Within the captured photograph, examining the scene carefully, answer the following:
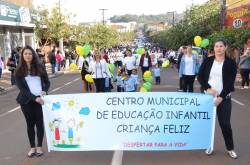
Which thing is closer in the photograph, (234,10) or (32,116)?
(32,116)

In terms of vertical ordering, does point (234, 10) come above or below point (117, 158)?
above

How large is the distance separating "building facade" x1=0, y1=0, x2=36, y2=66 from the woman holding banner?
26233 mm

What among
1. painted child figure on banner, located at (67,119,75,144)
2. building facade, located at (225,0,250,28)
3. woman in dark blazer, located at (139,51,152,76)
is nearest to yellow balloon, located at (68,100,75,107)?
painted child figure on banner, located at (67,119,75,144)

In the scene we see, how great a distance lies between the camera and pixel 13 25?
34250 mm

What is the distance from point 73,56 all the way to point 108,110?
36.6m

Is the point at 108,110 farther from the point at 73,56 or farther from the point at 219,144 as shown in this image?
the point at 73,56

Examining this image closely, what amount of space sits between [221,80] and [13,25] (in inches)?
1168

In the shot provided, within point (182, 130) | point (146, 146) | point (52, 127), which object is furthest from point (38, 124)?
point (182, 130)

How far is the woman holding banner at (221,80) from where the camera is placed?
6.52 metres

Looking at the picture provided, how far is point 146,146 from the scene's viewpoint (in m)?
6.52

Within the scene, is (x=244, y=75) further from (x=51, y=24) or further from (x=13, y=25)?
(x=51, y=24)

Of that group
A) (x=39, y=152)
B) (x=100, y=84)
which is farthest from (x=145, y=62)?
(x=39, y=152)

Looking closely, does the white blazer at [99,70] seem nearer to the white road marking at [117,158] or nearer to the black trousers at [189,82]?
the black trousers at [189,82]

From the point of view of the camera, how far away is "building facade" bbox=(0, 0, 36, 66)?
107 feet
